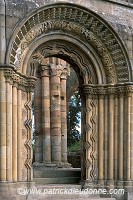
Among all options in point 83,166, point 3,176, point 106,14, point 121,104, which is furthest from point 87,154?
point 106,14

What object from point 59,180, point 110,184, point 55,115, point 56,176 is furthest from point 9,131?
point 55,115

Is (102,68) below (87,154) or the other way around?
the other way around

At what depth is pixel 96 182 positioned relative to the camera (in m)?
11.7

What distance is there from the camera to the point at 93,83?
469 inches

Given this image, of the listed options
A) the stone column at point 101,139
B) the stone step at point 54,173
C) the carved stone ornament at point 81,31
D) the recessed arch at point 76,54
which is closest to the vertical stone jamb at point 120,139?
the stone column at point 101,139

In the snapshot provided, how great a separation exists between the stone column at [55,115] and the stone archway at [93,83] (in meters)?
3.16

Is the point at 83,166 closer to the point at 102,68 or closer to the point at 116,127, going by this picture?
the point at 116,127

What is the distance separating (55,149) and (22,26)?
569 centimetres

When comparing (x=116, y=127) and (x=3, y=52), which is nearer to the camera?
(x=3, y=52)

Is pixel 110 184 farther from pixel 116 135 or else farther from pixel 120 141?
pixel 116 135

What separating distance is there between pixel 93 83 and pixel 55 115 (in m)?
3.51

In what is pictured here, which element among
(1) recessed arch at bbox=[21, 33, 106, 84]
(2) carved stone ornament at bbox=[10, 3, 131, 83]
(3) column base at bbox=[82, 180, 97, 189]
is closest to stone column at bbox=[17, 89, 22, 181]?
(2) carved stone ornament at bbox=[10, 3, 131, 83]

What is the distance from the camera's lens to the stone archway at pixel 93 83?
1099 cm

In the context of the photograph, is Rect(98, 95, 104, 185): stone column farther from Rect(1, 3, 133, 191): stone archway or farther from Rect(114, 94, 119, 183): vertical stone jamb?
Rect(114, 94, 119, 183): vertical stone jamb
